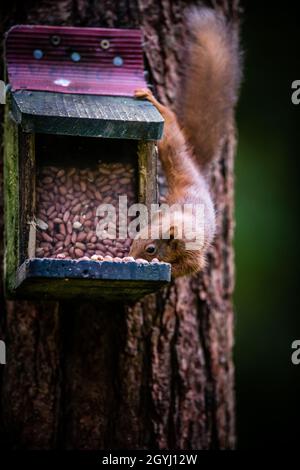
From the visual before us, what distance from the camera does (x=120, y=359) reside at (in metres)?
4.05

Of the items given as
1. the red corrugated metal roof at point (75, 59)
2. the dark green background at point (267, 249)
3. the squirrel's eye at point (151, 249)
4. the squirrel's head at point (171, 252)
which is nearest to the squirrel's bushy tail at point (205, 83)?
the red corrugated metal roof at point (75, 59)

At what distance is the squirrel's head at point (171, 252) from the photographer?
137 inches

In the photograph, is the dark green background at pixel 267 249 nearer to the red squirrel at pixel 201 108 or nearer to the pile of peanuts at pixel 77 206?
the red squirrel at pixel 201 108

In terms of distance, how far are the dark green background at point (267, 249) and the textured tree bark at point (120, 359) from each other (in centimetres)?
259

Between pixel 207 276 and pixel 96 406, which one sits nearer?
pixel 96 406

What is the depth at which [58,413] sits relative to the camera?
4016mm

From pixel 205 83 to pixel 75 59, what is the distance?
69 centimetres

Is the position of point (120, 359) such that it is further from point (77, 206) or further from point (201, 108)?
point (201, 108)

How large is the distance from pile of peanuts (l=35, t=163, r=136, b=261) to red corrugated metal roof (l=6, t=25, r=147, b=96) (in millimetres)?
314

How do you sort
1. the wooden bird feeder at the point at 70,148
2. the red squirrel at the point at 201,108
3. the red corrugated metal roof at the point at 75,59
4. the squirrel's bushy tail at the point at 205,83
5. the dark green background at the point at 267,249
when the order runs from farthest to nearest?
the dark green background at the point at 267,249 < the squirrel's bushy tail at the point at 205,83 < the red squirrel at the point at 201,108 < the red corrugated metal roof at the point at 75,59 < the wooden bird feeder at the point at 70,148
